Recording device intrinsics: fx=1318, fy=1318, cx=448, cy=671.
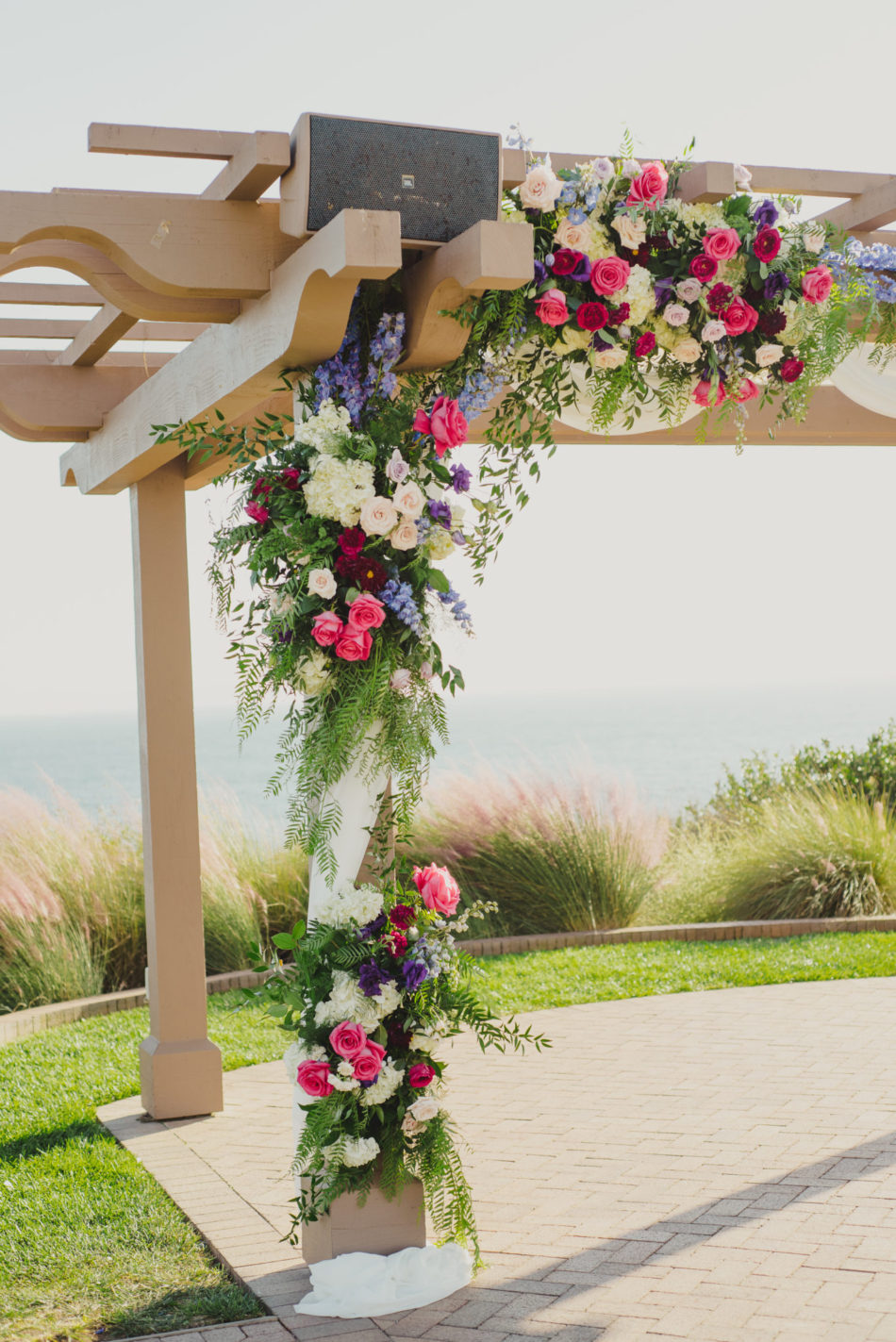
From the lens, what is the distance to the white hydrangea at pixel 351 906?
337 centimetres

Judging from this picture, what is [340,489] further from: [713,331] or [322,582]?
[713,331]

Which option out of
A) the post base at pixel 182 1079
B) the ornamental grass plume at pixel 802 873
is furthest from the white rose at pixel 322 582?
the ornamental grass plume at pixel 802 873

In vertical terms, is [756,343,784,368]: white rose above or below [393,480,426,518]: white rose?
above

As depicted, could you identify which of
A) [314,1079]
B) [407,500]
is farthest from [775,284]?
[314,1079]

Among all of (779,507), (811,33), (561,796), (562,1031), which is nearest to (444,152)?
(562,1031)

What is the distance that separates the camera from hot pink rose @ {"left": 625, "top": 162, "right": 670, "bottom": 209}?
3566 millimetres

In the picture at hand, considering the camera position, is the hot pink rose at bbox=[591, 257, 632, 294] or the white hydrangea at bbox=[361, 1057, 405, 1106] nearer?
the white hydrangea at bbox=[361, 1057, 405, 1106]

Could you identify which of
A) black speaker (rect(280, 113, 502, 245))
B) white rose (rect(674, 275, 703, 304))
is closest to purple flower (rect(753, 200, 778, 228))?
white rose (rect(674, 275, 703, 304))

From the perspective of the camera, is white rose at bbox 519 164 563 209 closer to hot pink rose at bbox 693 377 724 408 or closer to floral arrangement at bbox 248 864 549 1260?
hot pink rose at bbox 693 377 724 408

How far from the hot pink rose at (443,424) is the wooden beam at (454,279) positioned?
5.5 inches

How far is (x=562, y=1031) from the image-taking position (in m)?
6.19

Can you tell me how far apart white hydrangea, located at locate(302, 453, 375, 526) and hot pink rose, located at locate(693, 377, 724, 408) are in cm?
119

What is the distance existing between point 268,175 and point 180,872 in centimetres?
290

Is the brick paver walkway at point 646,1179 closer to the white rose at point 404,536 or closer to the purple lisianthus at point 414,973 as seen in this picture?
the purple lisianthus at point 414,973
